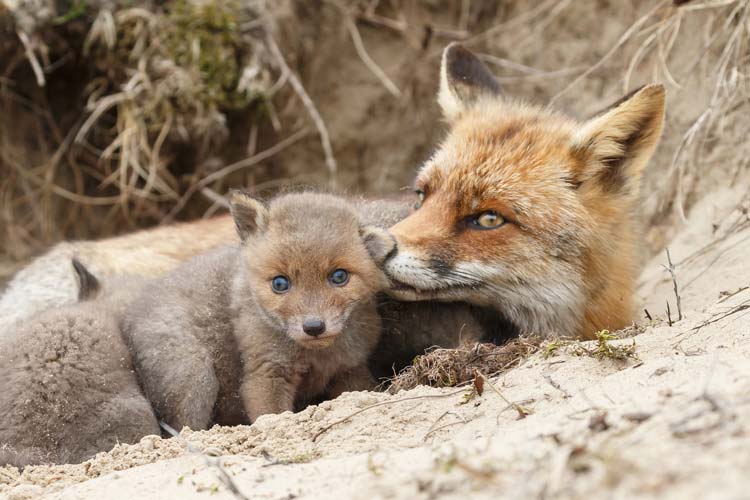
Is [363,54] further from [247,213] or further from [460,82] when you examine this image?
[247,213]

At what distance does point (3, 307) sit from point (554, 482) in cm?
595

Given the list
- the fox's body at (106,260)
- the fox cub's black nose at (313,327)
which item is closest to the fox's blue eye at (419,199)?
the fox cub's black nose at (313,327)

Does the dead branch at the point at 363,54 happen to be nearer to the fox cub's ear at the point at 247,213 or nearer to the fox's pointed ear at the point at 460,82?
the fox's pointed ear at the point at 460,82

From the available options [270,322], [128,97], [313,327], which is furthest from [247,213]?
[128,97]

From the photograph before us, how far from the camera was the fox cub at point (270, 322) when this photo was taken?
471cm

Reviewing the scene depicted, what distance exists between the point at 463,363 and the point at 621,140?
1.87m

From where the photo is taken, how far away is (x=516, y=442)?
9.25 feet

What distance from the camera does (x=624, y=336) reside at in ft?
15.0

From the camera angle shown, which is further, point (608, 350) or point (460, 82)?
point (460, 82)

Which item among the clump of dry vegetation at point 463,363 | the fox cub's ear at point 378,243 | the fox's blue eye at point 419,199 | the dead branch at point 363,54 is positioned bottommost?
the clump of dry vegetation at point 463,363

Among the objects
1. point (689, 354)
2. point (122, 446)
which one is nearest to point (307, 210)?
point (122, 446)

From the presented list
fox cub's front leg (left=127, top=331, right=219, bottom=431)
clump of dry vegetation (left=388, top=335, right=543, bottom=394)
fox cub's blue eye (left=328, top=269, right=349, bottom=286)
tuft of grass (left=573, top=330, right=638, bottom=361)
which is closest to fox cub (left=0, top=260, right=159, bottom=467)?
fox cub's front leg (left=127, top=331, right=219, bottom=431)

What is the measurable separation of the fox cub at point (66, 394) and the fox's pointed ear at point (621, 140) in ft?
10.3

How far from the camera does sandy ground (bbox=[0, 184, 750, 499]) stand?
224 cm
